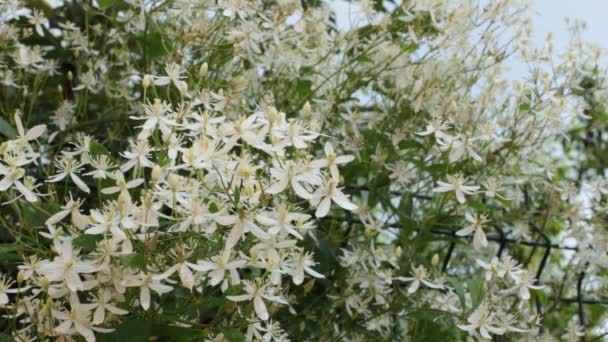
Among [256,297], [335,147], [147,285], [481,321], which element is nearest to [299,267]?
[256,297]

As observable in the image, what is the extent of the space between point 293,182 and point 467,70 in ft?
2.42

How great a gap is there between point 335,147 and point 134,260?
702 millimetres

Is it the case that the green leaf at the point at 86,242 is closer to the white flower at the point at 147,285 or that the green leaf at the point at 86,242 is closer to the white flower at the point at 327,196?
the white flower at the point at 147,285

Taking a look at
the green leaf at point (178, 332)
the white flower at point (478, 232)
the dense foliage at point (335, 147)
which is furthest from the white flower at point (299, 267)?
the white flower at point (478, 232)

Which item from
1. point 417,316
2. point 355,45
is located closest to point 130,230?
point 417,316

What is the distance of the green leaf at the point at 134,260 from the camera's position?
876mm

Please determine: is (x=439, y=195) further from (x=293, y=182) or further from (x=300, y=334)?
(x=293, y=182)

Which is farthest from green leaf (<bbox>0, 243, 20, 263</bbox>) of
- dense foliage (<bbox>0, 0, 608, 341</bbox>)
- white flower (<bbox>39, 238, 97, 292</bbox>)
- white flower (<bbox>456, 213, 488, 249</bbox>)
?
white flower (<bbox>456, 213, 488, 249</bbox>)

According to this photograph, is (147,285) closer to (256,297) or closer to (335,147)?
(256,297)

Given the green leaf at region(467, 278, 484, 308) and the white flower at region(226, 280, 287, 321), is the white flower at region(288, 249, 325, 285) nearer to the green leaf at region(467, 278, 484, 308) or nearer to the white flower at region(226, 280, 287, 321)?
the white flower at region(226, 280, 287, 321)

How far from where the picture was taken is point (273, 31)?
1.44 meters

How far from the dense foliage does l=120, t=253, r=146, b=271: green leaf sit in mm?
57

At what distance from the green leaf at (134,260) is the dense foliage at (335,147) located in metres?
0.06

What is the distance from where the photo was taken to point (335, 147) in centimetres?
153
